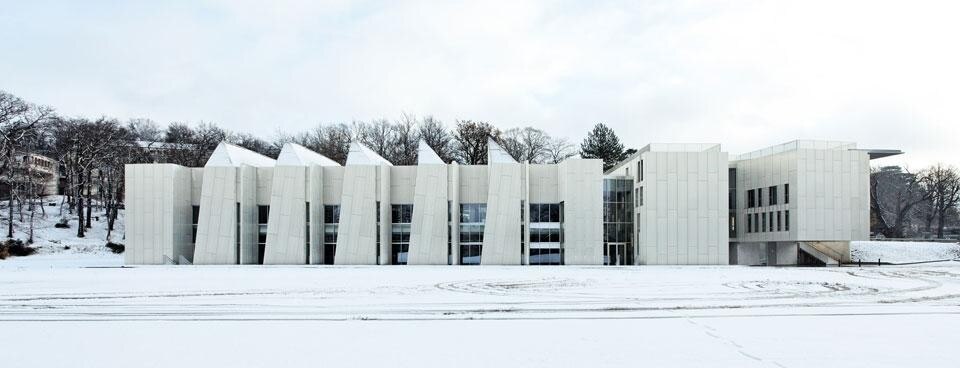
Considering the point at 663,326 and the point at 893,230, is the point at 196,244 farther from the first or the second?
the point at 893,230

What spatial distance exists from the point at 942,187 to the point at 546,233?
67942mm

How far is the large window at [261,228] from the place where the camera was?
57872 mm

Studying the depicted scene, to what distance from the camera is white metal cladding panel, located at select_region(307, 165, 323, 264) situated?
55188 mm

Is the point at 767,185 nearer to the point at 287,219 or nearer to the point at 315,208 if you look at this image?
the point at 315,208

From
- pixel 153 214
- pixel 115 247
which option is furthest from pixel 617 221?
pixel 115 247

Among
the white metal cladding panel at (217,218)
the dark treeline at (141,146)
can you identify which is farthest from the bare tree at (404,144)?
the white metal cladding panel at (217,218)

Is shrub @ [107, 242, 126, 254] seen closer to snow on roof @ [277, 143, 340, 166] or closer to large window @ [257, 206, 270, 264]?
large window @ [257, 206, 270, 264]

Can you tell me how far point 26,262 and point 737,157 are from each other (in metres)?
61.8

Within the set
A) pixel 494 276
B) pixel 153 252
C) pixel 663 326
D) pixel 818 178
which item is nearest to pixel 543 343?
pixel 663 326

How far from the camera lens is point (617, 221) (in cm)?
5659

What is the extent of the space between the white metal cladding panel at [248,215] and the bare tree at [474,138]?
30855mm

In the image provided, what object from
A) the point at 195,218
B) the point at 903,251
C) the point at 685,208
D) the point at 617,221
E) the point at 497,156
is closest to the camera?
the point at 685,208

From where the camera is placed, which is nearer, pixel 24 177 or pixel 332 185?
pixel 332 185

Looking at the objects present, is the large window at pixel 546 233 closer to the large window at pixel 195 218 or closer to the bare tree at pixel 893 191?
the large window at pixel 195 218
